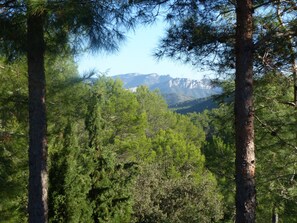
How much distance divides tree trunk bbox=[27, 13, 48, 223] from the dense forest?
0.6 inches

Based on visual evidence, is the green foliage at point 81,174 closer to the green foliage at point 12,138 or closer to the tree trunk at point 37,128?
the green foliage at point 12,138

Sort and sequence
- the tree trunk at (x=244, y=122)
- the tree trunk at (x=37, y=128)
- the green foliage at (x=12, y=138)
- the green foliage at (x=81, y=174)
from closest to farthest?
the tree trunk at (x=244, y=122), the tree trunk at (x=37, y=128), the green foliage at (x=12, y=138), the green foliage at (x=81, y=174)

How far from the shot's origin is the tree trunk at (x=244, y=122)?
4.66 metres

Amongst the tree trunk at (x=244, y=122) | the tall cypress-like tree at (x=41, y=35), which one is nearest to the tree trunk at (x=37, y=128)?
the tall cypress-like tree at (x=41, y=35)

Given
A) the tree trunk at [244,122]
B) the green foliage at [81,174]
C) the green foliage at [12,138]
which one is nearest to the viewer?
the tree trunk at [244,122]

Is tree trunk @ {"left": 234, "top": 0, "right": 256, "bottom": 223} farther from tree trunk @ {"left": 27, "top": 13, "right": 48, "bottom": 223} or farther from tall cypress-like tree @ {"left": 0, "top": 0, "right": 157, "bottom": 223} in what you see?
tree trunk @ {"left": 27, "top": 13, "right": 48, "bottom": 223}

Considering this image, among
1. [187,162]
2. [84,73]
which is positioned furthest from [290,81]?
[187,162]

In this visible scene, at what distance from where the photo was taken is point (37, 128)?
5.62m

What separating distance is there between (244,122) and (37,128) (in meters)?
3.09

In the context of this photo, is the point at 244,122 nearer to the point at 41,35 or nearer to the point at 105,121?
the point at 41,35

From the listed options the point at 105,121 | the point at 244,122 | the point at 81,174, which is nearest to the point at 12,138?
the point at 81,174

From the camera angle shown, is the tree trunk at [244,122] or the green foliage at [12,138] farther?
the green foliage at [12,138]

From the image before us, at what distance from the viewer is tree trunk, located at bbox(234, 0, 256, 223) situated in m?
4.66

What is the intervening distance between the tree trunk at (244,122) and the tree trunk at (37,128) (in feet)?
9.50
